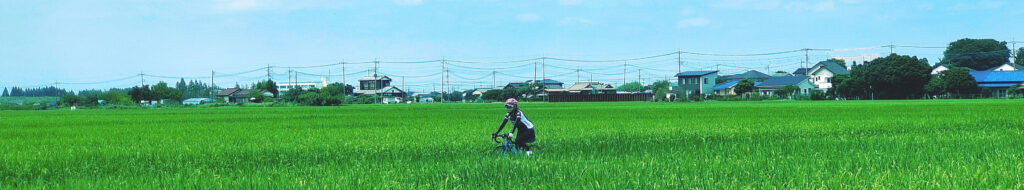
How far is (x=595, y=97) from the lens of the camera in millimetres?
86500

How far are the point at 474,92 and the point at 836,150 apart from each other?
136 m

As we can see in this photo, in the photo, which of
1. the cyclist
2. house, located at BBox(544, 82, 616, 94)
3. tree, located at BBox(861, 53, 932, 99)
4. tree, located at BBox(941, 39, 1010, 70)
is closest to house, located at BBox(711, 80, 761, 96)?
house, located at BBox(544, 82, 616, 94)

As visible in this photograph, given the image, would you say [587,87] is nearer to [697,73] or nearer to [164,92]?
[697,73]

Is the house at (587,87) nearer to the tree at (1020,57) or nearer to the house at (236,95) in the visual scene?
the house at (236,95)

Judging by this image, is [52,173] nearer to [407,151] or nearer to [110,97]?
[407,151]

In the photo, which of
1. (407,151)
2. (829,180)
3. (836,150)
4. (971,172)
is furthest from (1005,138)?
(407,151)

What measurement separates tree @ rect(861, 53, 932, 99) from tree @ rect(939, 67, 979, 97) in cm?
177

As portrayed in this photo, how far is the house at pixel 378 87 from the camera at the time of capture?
423 feet

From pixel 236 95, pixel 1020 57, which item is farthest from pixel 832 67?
pixel 236 95

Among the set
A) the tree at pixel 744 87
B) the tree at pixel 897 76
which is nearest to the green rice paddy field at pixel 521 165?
the tree at pixel 897 76

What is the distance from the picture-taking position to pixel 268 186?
235 inches

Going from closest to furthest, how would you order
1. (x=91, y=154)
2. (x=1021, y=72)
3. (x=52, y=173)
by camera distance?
(x=52, y=173)
(x=91, y=154)
(x=1021, y=72)

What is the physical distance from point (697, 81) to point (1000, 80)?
3657 centimetres

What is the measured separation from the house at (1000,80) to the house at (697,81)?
32043 mm
